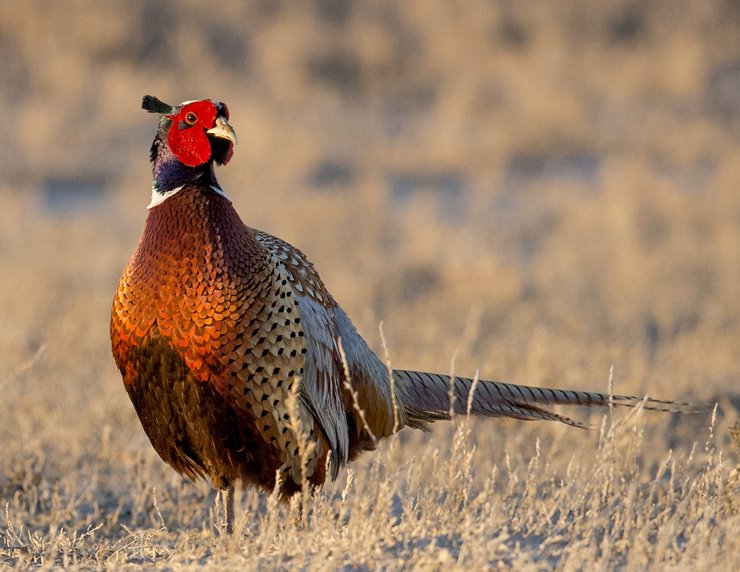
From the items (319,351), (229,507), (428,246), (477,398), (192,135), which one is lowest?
(229,507)

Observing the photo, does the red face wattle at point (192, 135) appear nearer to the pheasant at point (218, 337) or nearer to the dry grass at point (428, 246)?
the pheasant at point (218, 337)

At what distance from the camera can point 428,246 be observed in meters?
9.41

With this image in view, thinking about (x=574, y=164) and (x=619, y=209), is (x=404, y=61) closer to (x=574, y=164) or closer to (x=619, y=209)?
(x=574, y=164)

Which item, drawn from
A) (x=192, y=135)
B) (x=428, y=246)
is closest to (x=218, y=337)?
(x=192, y=135)

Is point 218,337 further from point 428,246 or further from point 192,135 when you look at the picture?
point 428,246

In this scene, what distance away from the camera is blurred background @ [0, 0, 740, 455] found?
281 inches

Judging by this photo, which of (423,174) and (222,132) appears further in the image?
(423,174)

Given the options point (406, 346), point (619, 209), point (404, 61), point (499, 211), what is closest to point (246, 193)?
point (499, 211)

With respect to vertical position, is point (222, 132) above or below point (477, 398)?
above

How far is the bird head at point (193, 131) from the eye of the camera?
3705mm

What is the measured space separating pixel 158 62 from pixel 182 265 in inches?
478

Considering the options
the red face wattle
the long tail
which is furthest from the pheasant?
the long tail

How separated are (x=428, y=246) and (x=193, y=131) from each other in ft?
19.0

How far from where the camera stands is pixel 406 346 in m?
7.17
